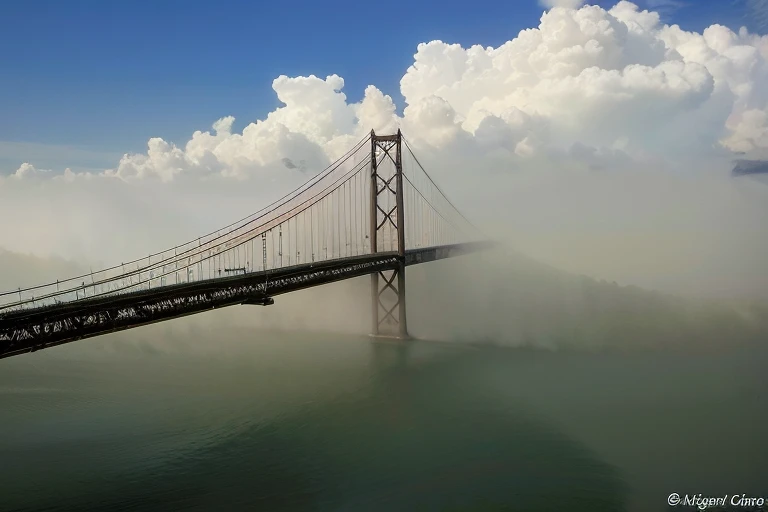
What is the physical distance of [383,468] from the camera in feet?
45.5

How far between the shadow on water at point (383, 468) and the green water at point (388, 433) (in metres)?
0.06

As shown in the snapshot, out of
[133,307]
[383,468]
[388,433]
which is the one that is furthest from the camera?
[388,433]

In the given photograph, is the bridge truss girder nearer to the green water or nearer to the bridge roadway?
the bridge roadway

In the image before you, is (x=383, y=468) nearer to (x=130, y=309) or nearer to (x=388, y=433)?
(x=388, y=433)

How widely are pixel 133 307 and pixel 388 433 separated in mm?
9137

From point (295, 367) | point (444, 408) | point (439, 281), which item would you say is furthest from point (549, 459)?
point (439, 281)

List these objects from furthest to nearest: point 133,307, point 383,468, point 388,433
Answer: point 388,433 → point 133,307 → point 383,468

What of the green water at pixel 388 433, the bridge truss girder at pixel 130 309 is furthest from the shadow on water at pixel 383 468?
the bridge truss girder at pixel 130 309

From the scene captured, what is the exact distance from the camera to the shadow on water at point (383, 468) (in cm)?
1197

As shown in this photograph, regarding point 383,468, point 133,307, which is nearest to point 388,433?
point 383,468

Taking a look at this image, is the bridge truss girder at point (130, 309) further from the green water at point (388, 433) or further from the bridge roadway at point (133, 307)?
the green water at point (388, 433)

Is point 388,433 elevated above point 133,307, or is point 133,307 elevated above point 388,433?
point 133,307

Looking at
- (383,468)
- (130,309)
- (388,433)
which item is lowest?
(383,468)

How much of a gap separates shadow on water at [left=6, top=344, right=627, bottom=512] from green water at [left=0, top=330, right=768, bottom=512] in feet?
0.19
